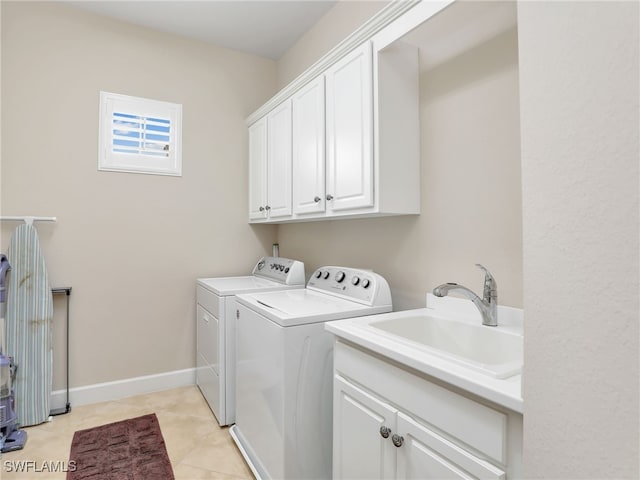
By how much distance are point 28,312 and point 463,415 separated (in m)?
2.70

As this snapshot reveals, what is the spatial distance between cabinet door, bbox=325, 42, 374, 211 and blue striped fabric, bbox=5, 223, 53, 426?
2016 mm

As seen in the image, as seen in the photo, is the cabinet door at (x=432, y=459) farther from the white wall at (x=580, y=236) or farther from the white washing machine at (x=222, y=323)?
the white washing machine at (x=222, y=323)

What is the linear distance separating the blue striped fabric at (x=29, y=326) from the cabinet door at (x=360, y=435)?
7.00 feet

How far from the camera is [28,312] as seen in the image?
7.73ft

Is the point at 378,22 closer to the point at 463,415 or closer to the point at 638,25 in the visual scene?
the point at 638,25

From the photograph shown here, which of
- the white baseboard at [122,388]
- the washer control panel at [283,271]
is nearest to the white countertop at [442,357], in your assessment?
the washer control panel at [283,271]

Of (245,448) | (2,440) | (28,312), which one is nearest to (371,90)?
(245,448)

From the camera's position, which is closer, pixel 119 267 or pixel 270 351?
pixel 270 351

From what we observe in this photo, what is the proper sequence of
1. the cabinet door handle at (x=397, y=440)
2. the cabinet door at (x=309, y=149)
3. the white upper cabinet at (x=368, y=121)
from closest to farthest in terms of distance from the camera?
1. the cabinet door handle at (x=397, y=440)
2. the white upper cabinet at (x=368, y=121)
3. the cabinet door at (x=309, y=149)

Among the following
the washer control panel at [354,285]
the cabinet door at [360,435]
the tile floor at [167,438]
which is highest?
the washer control panel at [354,285]

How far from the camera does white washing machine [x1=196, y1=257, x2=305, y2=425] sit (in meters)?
2.28

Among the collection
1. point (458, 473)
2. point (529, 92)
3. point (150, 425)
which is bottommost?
point (150, 425)

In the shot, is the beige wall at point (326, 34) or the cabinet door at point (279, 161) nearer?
the beige wall at point (326, 34)

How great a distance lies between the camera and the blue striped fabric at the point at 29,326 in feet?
7.59
